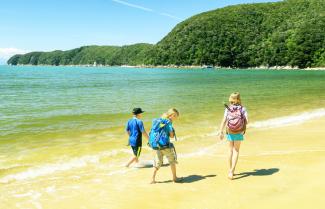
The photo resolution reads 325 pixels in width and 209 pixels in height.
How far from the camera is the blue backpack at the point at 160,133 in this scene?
803 centimetres

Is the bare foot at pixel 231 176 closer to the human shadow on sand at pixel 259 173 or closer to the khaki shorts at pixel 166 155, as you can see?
the human shadow on sand at pixel 259 173

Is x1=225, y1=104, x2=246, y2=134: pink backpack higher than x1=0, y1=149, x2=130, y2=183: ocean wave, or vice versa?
x1=225, y1=104, x2=246, y2=134: pink backpack

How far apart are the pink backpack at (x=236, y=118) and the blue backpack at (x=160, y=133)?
1.43m

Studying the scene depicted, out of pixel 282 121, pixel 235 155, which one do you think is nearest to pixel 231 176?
pixel 235 155

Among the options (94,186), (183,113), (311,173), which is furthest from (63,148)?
(183,113)

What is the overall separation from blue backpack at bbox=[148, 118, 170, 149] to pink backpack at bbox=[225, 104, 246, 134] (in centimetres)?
143

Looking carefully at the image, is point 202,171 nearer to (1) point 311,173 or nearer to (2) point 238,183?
(2) point 238,183

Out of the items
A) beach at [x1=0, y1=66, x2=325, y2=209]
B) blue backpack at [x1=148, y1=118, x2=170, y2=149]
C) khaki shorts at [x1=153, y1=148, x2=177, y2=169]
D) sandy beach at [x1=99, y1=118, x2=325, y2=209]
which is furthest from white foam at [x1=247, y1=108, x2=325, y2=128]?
blue backpack at [x1=148, y1=118, x2=170, y2=149]

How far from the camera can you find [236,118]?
837 centimetres

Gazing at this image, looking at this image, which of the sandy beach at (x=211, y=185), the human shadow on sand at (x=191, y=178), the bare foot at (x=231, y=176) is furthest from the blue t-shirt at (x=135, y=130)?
the bare foot at (x=231, y=176)

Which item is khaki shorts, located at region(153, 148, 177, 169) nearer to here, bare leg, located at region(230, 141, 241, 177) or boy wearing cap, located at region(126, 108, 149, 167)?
boy wearing cap, located at region(126, 108, 149, 167)

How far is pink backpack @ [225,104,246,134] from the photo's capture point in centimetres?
838

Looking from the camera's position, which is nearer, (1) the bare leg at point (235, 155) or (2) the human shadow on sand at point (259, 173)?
(1) the bare leg at point (235, 155)

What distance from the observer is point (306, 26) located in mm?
175000
